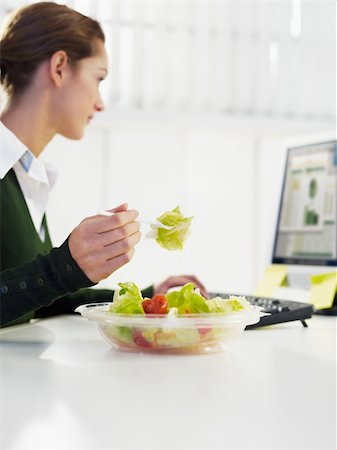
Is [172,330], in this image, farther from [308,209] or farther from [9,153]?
[308,209]

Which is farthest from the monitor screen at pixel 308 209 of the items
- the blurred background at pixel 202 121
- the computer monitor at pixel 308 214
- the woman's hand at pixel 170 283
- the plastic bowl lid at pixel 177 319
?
the blurred background at pixel 202 121

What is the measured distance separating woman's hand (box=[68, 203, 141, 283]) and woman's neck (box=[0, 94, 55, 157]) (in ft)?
1.79

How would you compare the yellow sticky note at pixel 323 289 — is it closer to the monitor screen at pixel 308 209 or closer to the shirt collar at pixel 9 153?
the monitor screen at pixel 308 209

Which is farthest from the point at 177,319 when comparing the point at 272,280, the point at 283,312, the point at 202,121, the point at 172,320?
the point at 202,121

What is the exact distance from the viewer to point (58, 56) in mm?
1272

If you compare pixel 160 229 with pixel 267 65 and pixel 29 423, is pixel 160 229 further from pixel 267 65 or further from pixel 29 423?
pixel 267 65

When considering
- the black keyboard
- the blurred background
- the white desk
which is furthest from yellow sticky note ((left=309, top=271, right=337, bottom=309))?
the blurred background

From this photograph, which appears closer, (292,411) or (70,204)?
(292,411)

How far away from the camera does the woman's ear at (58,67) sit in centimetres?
127

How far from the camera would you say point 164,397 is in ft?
2.00

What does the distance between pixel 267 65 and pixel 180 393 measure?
221cm

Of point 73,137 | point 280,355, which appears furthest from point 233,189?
point 280,355

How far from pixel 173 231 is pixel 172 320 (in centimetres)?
11

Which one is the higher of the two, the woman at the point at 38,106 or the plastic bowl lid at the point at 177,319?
the woman at the point at 38,106
